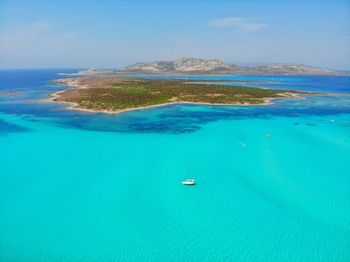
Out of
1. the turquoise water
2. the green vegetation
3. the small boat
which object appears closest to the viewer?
the turquoise water

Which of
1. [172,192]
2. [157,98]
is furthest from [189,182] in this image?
[157,98]

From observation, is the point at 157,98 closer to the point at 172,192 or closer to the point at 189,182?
the point at 189,182

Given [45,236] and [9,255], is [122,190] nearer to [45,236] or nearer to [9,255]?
[45,236]

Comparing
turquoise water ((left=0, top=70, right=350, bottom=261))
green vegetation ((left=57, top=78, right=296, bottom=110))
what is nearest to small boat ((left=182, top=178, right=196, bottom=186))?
turquoise water ((left=0, top=70, right=350, bottom=261))

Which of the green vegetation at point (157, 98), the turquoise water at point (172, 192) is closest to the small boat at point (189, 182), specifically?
the turquoise water at point (172, 192)

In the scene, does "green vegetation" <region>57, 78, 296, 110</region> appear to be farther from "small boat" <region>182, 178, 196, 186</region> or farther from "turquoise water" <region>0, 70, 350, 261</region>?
"small boat" <region>182, 178, 196, 186</region>

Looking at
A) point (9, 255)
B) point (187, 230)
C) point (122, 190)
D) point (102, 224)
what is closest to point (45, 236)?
point (9, 255)

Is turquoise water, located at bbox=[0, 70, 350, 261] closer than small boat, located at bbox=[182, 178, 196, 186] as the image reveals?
Yes

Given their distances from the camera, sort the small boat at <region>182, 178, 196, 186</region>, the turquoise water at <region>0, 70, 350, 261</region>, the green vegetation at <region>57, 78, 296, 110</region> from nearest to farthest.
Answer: the turquoise water at <region>0, 70, 350, 261</region> → the small boat at <region>182, 178, 196, 186</region> → the green vegetation at <region>57, 78, 296, 110</region>

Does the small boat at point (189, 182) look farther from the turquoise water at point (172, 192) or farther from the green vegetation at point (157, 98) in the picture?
the green vegetation at point (157, 98)
